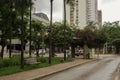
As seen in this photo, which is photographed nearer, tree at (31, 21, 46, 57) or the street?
the street

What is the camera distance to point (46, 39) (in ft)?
197

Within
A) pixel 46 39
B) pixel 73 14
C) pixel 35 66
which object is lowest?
pixel 35 66

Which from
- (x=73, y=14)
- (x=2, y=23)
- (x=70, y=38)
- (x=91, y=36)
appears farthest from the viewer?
(x=73, y=14)

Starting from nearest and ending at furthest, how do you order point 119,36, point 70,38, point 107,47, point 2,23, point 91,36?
point 2,23
point 70,38
point 91,36
point 119,36
point 107,47

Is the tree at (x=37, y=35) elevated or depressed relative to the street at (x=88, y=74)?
elevated

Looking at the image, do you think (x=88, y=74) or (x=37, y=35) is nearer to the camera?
(x=88, y=74)

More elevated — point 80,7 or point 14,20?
point 80,7

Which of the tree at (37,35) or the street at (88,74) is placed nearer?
the street at (88,74)

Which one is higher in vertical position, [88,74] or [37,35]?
[37,35]

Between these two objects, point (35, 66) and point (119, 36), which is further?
point (119, 36)

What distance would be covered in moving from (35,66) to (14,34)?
68.7 ft

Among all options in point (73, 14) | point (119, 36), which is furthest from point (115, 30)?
point (73, 14)

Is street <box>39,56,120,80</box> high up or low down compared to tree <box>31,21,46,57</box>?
down

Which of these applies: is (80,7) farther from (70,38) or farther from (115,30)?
(70,38)
